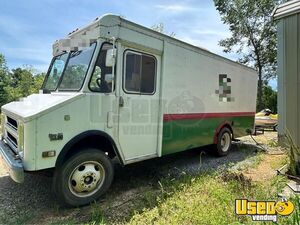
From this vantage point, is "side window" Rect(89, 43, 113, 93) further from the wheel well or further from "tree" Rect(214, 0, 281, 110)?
"tree" Rect(214, 0, 281, 110)

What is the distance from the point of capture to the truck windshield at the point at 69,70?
4105mm

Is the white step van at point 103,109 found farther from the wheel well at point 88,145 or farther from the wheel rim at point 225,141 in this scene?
the wheel rim at point 225,141

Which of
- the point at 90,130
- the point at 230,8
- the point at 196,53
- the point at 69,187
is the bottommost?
the point at 69,187

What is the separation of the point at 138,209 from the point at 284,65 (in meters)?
3.86

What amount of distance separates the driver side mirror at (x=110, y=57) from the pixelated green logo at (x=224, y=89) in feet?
12.2

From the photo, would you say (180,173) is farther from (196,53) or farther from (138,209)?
(196,53)

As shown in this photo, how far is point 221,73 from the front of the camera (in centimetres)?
700

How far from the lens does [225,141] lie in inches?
300

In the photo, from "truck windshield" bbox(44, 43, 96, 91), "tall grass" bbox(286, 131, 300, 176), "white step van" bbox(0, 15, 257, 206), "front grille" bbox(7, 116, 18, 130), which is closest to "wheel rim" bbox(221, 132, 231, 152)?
"white step van" bbox(0, 15, 257, 206)

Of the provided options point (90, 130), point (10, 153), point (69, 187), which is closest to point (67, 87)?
point (90, 130)
